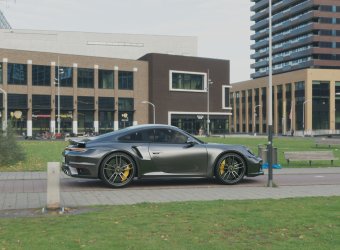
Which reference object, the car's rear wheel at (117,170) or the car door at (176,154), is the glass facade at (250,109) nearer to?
the car door at (176,154)

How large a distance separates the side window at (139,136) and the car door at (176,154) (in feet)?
0.51

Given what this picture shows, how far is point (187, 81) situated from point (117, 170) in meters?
74.3

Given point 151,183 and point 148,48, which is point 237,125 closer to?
point 148,48

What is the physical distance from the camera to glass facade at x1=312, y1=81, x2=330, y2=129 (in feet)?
318

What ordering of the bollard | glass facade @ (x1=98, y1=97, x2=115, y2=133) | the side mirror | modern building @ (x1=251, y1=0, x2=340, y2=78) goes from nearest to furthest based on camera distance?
the bollard → the side mirror → glass facade @ (x1=98, y1=97, x2=115, y2=133) → modern building @ (x1=251, y1=0, x2=340, y2=78)

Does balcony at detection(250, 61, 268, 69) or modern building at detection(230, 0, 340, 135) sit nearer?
modern building at detection(230, 0, 340, 135)

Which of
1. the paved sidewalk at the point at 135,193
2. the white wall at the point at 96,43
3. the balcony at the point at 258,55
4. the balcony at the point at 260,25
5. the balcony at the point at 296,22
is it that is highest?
the balcony at the point at 260,25

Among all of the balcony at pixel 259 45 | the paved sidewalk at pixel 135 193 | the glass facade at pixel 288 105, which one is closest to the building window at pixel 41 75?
the glass facade at pixel 288 105

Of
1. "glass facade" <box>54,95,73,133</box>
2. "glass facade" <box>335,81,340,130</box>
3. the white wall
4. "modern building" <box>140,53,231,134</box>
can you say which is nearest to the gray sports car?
"glass facade" <box>54,95,73,133</box>

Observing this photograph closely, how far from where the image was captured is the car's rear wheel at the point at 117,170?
1117 cm

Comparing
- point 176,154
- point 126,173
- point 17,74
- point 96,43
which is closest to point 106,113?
point 17,74

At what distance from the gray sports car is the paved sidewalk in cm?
37

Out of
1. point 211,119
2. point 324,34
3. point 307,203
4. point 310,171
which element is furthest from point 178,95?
point 307,203

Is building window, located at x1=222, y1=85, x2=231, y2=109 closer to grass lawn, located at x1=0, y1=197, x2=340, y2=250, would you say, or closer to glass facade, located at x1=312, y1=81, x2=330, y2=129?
glass facade, located at x1=312, y1=81, x2=330, y2=129
